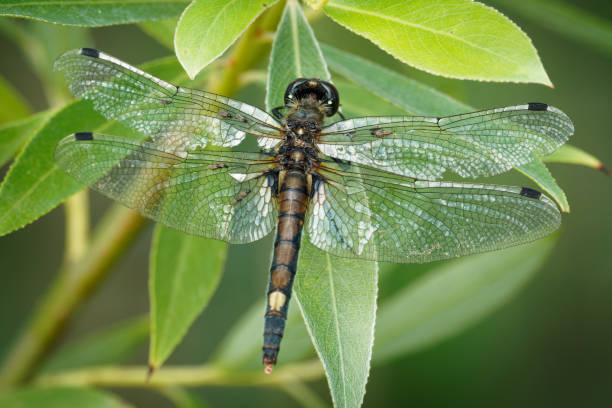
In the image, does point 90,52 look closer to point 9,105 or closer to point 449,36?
point 9,105

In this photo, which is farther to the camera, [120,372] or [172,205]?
[120,372]

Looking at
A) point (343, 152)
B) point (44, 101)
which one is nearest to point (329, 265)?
point (343, 152)

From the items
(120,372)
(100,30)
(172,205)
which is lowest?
(120,372)

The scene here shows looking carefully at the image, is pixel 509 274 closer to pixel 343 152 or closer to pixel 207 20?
pixel 343 152

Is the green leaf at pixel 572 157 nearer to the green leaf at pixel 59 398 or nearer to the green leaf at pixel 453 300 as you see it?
the green leaf at pixel 453 300

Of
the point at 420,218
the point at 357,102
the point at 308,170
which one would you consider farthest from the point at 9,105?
the point at 420,218

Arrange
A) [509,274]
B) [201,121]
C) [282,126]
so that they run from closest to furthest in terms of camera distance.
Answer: [201,121]
[282,126]
[509,274]
